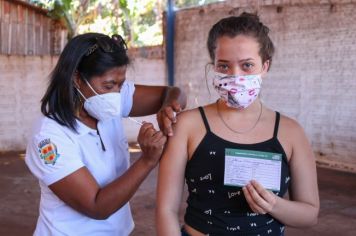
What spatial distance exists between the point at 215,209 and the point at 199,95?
22.9 feet

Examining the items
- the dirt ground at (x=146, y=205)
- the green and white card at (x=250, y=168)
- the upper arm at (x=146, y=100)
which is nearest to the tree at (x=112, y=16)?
the dirt ground at (x=146, y=205)

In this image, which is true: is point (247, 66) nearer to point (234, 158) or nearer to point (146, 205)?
point (234, 158)

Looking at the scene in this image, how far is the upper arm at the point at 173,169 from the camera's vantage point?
151 centimetres

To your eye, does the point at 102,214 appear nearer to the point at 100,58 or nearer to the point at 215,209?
the point at 215,209

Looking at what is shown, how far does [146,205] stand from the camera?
15.3ft

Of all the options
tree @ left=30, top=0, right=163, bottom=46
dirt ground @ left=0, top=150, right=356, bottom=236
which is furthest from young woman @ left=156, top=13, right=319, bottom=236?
tree @ left=30, top=0, right=163, bottom=46

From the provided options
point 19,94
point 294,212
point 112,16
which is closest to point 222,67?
point 294,212

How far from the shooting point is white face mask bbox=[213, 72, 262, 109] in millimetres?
1508

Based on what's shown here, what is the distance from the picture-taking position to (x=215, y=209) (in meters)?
1.45

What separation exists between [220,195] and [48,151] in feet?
1.97

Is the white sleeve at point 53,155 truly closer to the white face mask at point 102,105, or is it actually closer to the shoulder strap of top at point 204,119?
the white face mask at point 102,105

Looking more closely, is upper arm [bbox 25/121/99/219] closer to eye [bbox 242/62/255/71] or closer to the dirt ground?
eye [bbox 242/62/255/71]

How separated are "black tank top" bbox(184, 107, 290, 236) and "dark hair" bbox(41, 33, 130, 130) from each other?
1.56ft

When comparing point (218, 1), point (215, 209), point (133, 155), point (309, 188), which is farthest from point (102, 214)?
point (218, 1)
